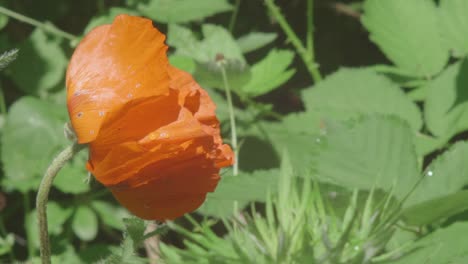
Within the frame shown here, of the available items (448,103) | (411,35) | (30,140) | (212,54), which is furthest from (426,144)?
(30,140)

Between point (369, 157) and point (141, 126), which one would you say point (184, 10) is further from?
point (141, 126)

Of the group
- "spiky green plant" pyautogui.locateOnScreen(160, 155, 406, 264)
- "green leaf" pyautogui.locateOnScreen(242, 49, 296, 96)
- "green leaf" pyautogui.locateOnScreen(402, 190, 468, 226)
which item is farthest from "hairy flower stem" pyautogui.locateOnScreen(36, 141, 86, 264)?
"green leaf" pyautogui.locateOnScreen(242, 49, 296, 96)

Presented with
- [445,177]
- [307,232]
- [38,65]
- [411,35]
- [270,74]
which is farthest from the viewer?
[38,65]

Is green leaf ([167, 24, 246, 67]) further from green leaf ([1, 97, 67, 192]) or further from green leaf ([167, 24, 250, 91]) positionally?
green leaf ([1, 97, 67, 192])

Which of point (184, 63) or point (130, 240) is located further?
point (184, 63)

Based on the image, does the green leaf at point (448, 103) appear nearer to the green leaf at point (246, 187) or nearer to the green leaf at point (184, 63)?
the green leaf at point (246, 187)

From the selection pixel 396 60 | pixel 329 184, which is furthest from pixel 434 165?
pixel 396 60

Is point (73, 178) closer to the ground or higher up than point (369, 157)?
closer to the ground
